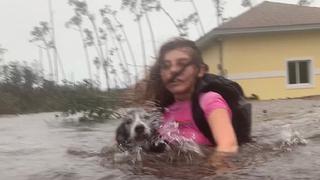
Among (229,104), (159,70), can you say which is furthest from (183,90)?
(229,104)

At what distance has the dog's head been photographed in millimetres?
4016

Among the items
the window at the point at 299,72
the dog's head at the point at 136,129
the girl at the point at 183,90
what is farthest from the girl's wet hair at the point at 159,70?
the window at the point at 299,72

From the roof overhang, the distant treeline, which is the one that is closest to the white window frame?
the roof overhang

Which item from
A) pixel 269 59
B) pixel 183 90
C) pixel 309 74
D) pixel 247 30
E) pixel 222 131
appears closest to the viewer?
pixel 222 131

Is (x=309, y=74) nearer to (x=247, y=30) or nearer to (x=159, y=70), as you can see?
(x=247, y=30)

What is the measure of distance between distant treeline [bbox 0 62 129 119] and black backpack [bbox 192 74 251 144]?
11.5 meters

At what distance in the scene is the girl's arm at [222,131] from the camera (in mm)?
3791

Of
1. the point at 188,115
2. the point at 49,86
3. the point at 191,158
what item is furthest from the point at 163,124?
the point at 49,86

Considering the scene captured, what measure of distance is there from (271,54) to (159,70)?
22.1 meters

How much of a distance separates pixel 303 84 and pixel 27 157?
69.6 ft

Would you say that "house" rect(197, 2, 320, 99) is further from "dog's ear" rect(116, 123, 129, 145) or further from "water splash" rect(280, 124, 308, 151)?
"dog's ear" rect(116, 123, 129, 145)

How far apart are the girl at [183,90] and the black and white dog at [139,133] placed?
0.25m

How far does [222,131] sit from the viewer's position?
150 inches

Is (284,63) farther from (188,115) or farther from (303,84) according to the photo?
(188,115)
